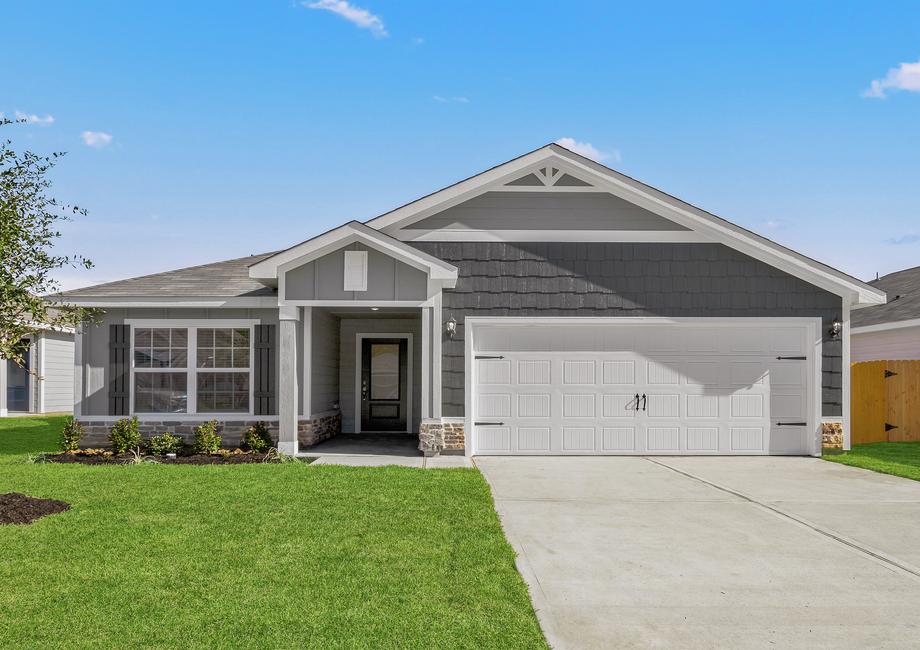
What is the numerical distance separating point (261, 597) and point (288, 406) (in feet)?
22.7

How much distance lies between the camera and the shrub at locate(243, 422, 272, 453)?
37.2 feet

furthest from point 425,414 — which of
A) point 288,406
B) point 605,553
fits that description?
point 605,553

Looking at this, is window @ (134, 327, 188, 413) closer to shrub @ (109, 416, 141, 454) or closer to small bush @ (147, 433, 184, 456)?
shrub @ (109, 416, 141, 454)

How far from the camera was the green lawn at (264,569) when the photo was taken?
3.89 metres

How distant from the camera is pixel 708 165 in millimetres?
15508

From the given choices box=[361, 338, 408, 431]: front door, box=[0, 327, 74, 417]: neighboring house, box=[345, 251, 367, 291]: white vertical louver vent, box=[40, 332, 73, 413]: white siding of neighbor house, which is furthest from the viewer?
box=[40, 332, 73, 413]: white siding of neighbor house

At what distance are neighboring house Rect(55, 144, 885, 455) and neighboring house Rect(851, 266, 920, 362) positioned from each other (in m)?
5.93

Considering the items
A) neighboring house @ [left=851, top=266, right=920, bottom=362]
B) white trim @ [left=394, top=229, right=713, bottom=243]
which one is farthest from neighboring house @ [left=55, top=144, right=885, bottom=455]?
neighboring house @ [left=851, top=266, right=920, bottom=362]

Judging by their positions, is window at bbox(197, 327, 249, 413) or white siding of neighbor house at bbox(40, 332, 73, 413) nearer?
window at bbox(197, 327, 249, 413)

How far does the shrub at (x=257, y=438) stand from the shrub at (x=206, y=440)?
489 millimetres

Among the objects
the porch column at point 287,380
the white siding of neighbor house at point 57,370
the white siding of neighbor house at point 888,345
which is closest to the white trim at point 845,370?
the white siding of neighbor house at point 888,345

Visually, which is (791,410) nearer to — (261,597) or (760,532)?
(760,532)

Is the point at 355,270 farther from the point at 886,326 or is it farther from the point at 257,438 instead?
the point at 886,326

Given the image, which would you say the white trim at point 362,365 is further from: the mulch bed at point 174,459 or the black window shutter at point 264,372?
the mulch bed at point 174,459
